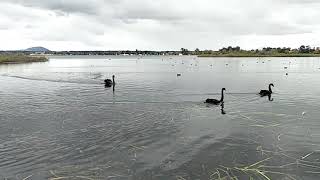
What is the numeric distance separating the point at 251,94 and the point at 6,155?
30.5 metres

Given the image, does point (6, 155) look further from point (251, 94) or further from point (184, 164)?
point (251, 94)

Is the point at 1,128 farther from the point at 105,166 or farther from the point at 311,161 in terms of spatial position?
the point at 311,161

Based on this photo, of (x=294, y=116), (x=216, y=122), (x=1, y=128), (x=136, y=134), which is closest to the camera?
(x=136, y=134)

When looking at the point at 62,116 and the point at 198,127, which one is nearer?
the point at 198,127

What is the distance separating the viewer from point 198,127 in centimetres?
2391

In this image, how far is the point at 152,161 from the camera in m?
17.1

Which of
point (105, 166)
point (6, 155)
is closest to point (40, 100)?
point (6, 155)

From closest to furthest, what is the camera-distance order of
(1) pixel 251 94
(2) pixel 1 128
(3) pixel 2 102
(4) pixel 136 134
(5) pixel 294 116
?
(4) pixel 136 134, (2) pixel 1 128, (5) pixel 294 116, (3) pixel 2 102, (1) pixel 251 94

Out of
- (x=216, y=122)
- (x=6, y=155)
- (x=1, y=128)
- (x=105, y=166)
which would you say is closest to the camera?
(x=105, y=166)

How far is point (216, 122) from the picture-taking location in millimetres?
25641

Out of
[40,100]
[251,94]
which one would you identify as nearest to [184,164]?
[40,100]

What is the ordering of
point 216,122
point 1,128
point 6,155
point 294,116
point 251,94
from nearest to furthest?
point 6,155, point 1,128, point 216,122, point 294,116, point 251,94

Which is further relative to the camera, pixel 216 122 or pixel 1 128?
pixel 216 122

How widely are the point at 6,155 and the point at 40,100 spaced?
1982 centimetres
